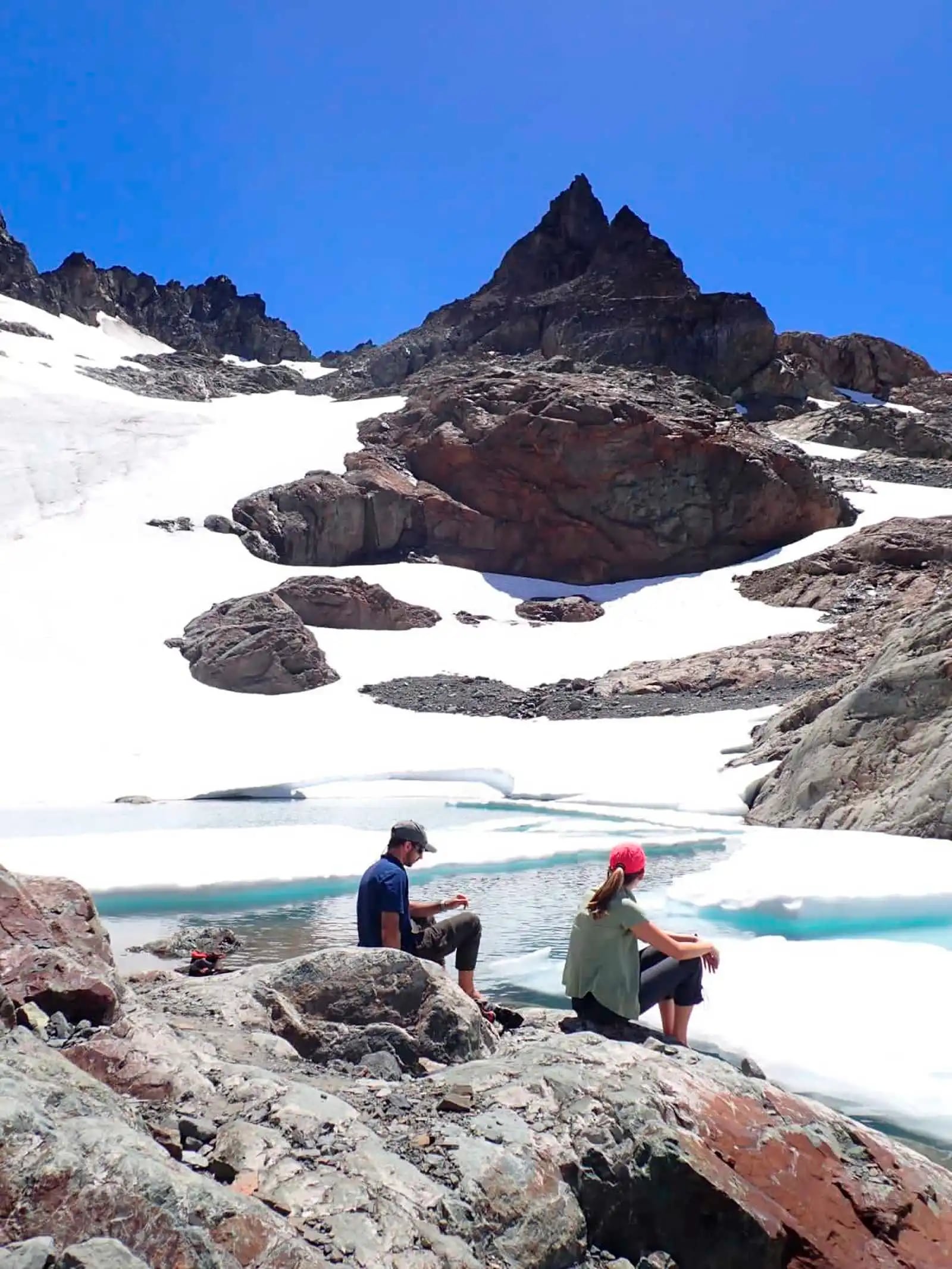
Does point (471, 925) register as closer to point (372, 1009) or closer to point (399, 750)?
point (372, 1009)

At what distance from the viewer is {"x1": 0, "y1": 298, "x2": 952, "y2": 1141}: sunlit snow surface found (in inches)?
263

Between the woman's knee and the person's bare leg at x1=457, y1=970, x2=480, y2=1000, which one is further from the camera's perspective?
the woman's knee

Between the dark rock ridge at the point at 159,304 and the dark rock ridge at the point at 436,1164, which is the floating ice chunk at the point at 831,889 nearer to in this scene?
the dark rock ridge at the point at 436,1164

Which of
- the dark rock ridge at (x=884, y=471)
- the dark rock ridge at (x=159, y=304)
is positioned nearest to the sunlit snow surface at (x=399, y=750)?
the dark rock ridge at (x=884, y=471)

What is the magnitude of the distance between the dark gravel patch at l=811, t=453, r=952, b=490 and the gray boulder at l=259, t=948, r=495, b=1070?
53568 mm

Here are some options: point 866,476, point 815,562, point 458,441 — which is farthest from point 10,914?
point 866,476

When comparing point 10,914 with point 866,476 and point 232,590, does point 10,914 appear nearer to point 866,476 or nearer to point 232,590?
point 232,590

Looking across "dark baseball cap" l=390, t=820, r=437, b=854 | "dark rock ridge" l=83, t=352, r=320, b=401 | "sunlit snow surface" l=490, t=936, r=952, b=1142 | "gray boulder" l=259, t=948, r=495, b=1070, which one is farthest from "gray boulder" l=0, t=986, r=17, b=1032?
"dark rock ridge" l=83, t=352, r=320, b=401

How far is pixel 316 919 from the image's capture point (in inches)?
396

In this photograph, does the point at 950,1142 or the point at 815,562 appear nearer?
the point at 950,1142

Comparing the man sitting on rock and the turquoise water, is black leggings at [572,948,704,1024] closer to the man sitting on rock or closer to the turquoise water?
the man sitting on rock

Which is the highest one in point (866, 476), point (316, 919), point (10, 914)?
point (866, 476)

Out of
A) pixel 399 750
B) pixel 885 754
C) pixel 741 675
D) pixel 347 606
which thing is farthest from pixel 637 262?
pixel 885 754

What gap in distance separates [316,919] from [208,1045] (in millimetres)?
6284
